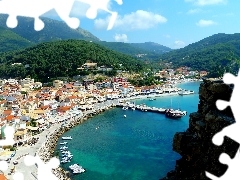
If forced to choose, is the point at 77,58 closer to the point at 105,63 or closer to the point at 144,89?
the point at 105,63

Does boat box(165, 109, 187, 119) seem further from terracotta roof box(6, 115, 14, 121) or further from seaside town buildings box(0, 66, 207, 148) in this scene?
terracotta roof box(6, 115, 14, 121)

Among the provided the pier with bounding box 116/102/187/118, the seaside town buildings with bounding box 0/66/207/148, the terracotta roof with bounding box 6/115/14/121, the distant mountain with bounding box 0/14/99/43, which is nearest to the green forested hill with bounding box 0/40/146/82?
the seaside town buildings with bounding box 0/66/207/148

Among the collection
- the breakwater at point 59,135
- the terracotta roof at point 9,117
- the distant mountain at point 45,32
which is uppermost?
the distant mountain at point 45,32

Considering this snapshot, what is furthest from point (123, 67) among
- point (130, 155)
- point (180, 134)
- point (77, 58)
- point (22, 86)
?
point (180, 134)

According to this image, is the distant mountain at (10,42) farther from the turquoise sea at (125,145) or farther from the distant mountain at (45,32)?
the turquoise sea at (125,145)

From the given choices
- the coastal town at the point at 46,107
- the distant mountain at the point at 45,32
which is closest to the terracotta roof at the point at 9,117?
the coastal town at the point at 46,107

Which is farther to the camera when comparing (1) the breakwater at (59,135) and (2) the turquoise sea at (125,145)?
(2) the turquoise sea at (125,145)

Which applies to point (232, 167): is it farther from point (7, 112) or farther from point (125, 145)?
point (7, 112)
